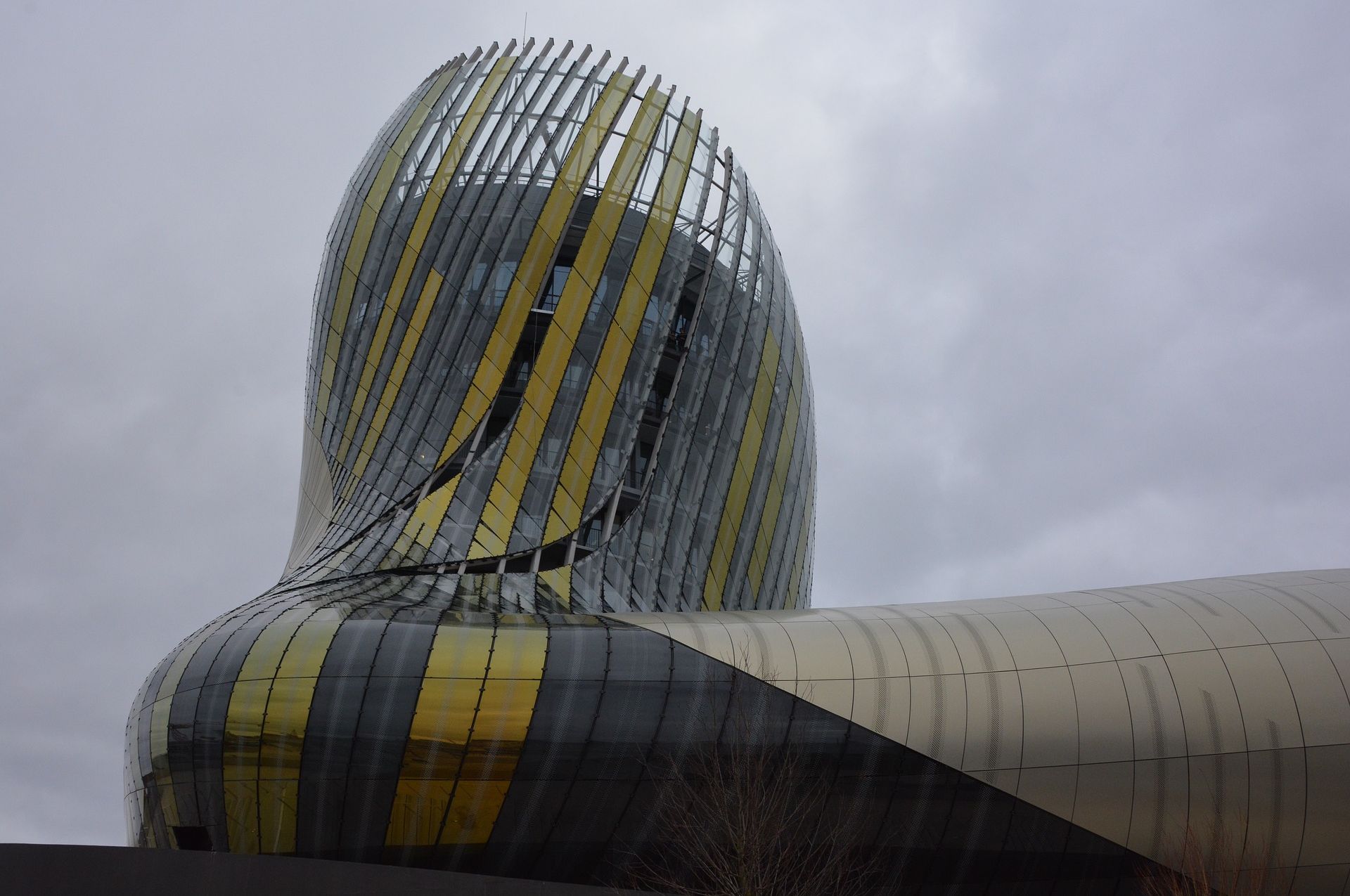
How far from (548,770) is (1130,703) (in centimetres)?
1037

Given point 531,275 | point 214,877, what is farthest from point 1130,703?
point 531,275

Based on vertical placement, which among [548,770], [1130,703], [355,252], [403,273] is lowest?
[548,770]

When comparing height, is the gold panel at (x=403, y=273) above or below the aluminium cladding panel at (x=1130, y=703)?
above

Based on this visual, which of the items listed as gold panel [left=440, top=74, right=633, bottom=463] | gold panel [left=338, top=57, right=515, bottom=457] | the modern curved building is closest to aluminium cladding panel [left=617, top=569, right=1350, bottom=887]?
the modern curved building

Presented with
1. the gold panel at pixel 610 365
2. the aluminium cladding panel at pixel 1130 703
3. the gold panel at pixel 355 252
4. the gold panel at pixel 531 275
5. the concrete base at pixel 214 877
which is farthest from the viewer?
the gold panel at pixel 355 252

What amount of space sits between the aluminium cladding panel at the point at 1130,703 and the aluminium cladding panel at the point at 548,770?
0.41 m

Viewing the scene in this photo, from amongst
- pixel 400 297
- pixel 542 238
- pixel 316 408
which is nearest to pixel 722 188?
pixel 542 238

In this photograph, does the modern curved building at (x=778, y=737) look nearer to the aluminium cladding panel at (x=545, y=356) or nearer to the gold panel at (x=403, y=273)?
the aluminium cladding panel at (x=545, y=356)

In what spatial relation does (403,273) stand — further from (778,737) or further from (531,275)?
(778,737)

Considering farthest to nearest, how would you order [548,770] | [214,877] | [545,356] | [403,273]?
1. [403,273]
2. [545,356]
3. [548,770]
4. [214,877]

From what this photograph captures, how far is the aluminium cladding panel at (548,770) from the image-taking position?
20531mm

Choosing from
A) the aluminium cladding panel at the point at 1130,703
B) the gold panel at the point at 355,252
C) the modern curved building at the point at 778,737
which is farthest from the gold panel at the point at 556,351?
the aluminium cladding panel at the point at 1130,703

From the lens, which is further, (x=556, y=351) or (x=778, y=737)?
A: (x=556, y=351)

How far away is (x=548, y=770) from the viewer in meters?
20.7
